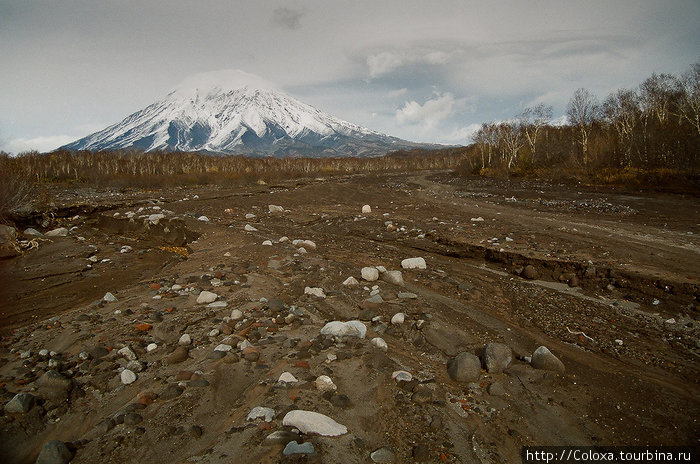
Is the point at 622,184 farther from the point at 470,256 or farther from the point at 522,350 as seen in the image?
the point at 522,350

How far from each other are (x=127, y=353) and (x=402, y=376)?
10.5 ft

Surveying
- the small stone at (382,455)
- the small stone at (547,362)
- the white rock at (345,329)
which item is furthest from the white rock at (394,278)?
the small stone at (382,455)

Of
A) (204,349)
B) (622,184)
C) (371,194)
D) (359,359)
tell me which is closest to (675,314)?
(359,359)

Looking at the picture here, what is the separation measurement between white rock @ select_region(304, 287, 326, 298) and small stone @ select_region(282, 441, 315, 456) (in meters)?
3.42

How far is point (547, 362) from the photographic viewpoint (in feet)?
13.9

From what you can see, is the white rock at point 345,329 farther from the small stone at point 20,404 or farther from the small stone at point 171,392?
the small stone at point 20,404

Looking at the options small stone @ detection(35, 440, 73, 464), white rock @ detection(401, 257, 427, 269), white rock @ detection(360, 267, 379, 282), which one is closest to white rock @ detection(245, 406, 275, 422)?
small stone @ detection(35, 440, 73, 464)

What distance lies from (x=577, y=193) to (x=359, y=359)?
23.2 meters

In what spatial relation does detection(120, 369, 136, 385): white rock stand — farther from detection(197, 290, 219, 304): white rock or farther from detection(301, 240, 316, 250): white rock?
detection(301, 240, 316, 250): white rock

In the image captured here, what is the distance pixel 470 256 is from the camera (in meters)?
9.55

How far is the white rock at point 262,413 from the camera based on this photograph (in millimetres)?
3187

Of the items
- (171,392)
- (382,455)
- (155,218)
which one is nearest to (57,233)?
(155,218)

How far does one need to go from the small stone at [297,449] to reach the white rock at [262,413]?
0.44 meters

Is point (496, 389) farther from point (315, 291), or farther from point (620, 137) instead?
point (620, 137)
